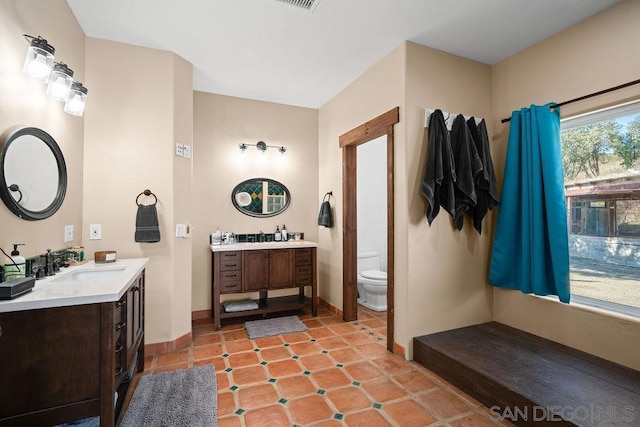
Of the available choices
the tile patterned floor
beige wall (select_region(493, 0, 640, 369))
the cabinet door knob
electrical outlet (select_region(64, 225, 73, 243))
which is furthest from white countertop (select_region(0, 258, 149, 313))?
beige wall (select_region(493, 0, 640, 369))

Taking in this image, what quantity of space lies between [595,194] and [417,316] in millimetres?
1679

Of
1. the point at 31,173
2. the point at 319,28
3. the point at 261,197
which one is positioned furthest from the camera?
the point at 261,197

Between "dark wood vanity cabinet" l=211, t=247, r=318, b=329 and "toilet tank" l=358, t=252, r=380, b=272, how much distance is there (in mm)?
869

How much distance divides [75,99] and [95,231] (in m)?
1.08

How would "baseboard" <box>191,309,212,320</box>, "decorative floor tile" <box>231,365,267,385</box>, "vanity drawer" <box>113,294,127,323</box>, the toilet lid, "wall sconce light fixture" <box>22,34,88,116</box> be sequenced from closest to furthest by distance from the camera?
"vanity drawer" <box>113,294,127,323</box> < "wall sconce light fixture" <box>22,34,88,116</box> < "decorative floor tile" <box>231,365,267,385</box> < "baseboard" <box>191,309,212,320</box> < the toilet lid

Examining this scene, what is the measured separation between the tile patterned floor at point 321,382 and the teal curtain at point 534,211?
115cm

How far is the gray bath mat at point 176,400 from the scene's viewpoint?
5.86ft

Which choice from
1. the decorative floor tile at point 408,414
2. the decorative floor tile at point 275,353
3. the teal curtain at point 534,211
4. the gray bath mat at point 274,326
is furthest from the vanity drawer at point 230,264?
the teal curtain at point 534,211

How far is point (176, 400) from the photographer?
1.97 m

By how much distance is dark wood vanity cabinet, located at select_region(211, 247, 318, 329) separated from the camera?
10.9 feet

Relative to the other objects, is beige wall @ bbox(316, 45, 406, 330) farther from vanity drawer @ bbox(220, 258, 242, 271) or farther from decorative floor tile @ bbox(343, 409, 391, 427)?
vanity drawer @ bbox(220, 258, 242, 271)

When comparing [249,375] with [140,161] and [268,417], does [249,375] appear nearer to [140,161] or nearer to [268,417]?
[268,417]

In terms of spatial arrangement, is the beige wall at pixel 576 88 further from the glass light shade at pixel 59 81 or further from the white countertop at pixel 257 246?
the glass light shade at pixel 59 81

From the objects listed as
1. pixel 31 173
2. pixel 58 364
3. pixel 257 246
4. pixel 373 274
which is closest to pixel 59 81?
pixel 31 173
